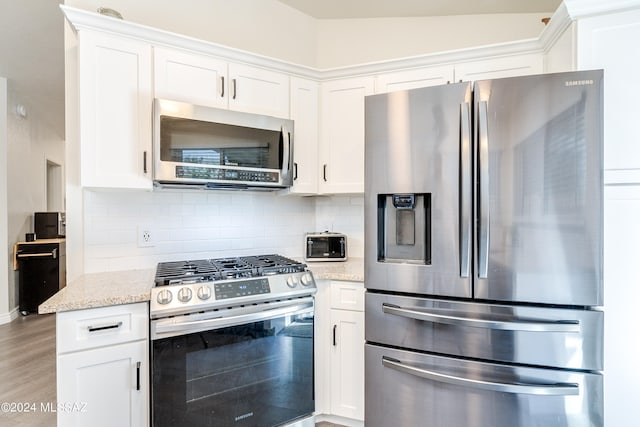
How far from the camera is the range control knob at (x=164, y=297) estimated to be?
1591 millimetres

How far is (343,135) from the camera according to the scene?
2494 mm

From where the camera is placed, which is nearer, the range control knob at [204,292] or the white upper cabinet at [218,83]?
the range control knob at [204,292]

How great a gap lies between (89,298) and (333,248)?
5.10 ft

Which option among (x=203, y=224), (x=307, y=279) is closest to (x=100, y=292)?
(x=203, y=224)

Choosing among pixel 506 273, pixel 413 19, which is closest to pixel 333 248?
pixel 506 273

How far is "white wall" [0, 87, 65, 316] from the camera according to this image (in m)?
4.19

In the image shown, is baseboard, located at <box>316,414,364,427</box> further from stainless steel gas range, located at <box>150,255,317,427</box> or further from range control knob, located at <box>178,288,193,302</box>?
range control knob, located at <box>178,288,193,302</box>

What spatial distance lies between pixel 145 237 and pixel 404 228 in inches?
63.6

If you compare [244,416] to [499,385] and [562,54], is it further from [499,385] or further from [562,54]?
[562,54]

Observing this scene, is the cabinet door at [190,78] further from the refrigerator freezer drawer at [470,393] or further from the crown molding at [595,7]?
the crown molding at [595,7]

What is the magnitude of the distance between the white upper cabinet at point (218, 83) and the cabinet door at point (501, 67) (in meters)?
1.17

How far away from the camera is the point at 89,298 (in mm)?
1491

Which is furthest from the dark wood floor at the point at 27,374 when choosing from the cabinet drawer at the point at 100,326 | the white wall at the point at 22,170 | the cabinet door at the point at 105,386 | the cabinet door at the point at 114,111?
the cabinet door at the point at 114,111

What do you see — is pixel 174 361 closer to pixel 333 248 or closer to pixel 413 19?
pixel 333 248
